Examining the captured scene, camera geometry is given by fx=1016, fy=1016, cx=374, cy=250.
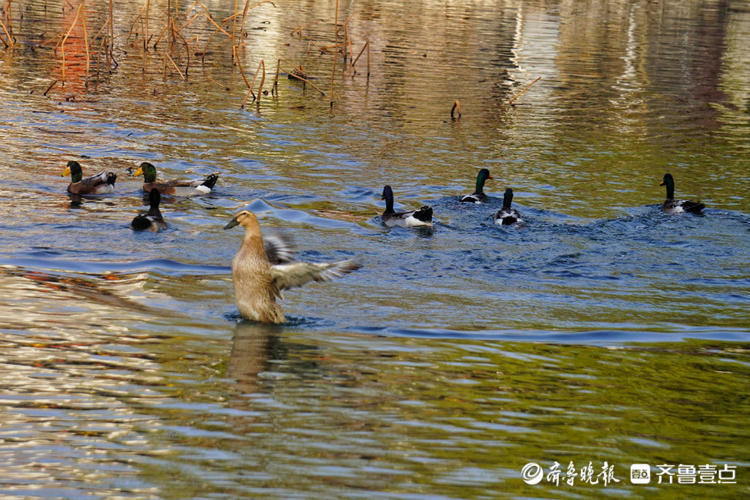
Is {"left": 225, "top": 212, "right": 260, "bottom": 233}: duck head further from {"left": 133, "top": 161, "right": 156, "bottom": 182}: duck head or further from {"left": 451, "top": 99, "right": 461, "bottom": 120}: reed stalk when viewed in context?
{"left": 451, "top": 99, "right": 461, "bottom": 120}: reed stalk

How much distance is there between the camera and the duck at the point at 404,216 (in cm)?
1454

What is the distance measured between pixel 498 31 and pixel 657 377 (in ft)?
134

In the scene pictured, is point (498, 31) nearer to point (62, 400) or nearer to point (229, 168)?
point (229, 168)

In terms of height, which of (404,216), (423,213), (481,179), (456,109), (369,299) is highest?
(456,109)

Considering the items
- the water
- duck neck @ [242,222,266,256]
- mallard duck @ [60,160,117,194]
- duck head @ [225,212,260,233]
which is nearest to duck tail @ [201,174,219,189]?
the water

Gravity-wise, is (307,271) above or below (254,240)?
below

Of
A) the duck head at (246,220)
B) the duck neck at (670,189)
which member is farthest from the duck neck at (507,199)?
the duck head at (246,220)

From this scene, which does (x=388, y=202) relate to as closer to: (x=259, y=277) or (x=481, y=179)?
(x=481, y=179)

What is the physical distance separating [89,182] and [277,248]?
601 centimetres

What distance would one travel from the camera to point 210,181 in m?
16.2

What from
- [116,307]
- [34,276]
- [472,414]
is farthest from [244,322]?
[472,414]

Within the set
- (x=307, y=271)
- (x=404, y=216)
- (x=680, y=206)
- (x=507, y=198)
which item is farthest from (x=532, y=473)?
(x=680, y=206)

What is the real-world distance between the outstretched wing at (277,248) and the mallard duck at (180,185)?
5163 mm

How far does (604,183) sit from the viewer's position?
1858cm
